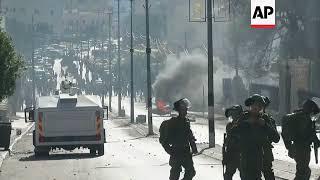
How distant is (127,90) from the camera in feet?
656

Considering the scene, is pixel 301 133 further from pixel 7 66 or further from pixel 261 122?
pixel 7 66

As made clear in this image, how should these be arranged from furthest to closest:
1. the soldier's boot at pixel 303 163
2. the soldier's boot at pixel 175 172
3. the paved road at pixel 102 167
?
1. the paved road at pixel 102 167
2. the soldier's boot at pixel 303 163
3. the soldier's boot at pixel 175 172

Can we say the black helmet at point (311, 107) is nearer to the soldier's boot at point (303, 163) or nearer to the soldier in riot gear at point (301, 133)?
the soldier in riot gear at point (301, 133)

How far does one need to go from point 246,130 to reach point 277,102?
212 feet

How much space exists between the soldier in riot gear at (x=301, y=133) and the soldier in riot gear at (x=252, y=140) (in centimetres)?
288

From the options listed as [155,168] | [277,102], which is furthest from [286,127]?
[277,102]

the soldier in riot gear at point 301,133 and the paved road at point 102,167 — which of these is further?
the paved road at point 102,167

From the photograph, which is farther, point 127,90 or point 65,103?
point 127,90

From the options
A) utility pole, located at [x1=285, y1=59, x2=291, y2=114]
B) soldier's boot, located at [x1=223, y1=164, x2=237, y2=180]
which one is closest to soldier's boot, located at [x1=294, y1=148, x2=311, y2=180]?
soldier's boot, located at [x1=223, y1=164, x2=237, y2=180]

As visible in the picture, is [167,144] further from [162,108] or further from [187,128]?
[162,108]

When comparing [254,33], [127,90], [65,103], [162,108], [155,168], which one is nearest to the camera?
[155,168]

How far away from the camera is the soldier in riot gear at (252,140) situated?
41.4ft

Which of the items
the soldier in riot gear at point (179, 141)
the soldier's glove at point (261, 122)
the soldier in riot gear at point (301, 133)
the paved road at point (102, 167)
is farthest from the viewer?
the paved road at point (102, 167)

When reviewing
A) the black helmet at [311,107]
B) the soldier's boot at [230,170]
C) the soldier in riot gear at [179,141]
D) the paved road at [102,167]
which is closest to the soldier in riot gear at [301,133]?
the black helmet at [311,107]
